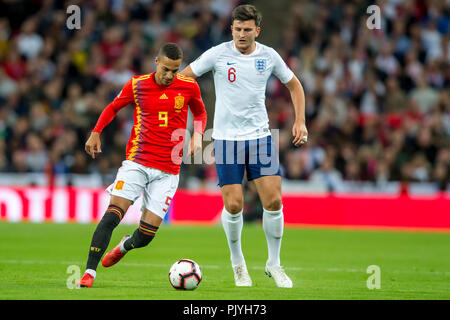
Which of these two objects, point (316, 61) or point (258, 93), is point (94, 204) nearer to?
point (316, 61)

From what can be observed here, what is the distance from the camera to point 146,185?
825cm

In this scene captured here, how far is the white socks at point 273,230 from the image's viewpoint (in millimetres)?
8055

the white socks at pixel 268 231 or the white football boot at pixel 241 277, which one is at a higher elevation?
the white socks at pixel 268 231

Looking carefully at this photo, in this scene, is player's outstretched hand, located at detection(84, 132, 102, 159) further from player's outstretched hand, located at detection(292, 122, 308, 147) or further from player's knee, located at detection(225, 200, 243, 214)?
player's outstretched hand, located at detection(292, 122, 308, 147)

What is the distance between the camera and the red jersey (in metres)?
8.12

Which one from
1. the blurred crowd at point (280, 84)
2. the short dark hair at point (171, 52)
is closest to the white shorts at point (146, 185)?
the short dark hair at point (171, 52)

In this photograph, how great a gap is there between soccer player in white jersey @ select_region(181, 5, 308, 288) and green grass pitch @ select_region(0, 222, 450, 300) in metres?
0.54

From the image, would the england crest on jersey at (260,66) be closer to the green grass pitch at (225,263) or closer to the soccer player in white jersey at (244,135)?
the soccer player in white jersey at (244,135)

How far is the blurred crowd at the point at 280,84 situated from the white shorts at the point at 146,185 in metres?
10.4

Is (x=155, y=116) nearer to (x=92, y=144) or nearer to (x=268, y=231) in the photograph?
(x=92, y=144)

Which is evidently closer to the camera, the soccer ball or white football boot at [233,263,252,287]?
the soccer ball

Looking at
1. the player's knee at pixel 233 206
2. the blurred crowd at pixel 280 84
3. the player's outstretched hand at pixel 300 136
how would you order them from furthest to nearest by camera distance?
the blurred crowd at pixel 280 84 → the player's knee at pixel 233 206 → the player's outstretched hand at pixel 300 136

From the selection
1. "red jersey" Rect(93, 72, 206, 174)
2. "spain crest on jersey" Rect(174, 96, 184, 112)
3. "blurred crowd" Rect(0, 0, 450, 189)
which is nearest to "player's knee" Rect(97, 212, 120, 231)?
"red jersey" Rect(93, 72, 206, 174)

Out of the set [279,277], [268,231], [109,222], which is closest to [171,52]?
[109,222]
